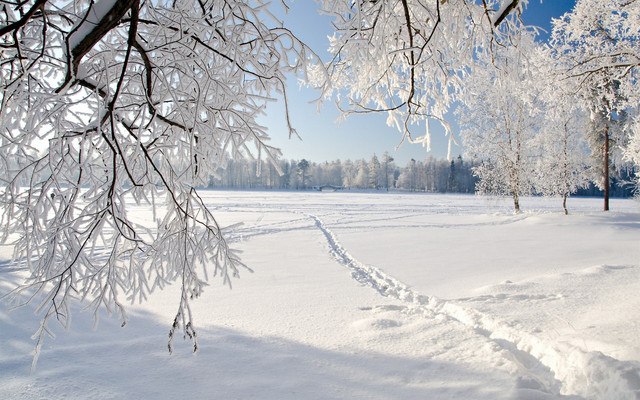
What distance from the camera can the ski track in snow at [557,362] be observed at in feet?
8.43

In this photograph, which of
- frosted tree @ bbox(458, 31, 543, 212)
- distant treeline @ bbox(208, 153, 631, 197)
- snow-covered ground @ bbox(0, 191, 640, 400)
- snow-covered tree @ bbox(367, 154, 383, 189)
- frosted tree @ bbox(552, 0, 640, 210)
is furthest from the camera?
snow-covered tree @ bbox(367, 154, 383, 189)

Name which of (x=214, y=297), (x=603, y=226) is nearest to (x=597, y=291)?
(x=214, y=297)

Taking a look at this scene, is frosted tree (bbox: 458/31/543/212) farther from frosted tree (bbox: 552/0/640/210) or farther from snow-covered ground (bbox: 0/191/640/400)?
snow-covered ground (bbox: 0/191/640/400)

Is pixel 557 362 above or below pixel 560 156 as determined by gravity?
below

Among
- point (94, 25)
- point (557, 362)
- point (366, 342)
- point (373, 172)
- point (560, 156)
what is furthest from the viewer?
point (373, 172)

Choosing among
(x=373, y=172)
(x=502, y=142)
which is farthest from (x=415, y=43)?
(x=373, y=172)

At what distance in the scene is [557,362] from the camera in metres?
3.14

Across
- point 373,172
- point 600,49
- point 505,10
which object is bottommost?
point 505,10

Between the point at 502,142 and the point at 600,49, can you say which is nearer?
the point at 600,49

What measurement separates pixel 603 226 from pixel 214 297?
51.0ft

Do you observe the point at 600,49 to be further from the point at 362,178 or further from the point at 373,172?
the point at 362,178

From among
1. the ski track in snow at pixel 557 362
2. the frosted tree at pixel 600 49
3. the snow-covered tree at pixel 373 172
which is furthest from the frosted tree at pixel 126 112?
the snow-covered tree at pixel 373 172

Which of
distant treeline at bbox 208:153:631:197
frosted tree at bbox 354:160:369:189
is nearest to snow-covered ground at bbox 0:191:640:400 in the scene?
distant treeline at bbox 208:153:631:197

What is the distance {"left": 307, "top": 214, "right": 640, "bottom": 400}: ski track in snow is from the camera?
2568mm
